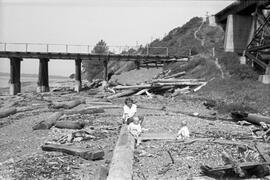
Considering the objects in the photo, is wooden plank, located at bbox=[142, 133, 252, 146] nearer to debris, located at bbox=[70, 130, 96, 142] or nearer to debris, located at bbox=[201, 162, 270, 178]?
debris, located at bbox=[70, 130, 96, 142]

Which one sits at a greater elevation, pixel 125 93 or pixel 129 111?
pixel 129 111

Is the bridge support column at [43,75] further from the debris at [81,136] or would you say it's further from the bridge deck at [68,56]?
the debris at [81,136]

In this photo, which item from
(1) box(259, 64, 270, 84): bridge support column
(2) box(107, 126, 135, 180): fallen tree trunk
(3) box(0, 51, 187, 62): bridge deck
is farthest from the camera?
(3) box(0, 51, 187, 62): bridge deck

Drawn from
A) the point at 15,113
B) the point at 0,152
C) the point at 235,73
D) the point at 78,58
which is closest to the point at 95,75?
the point at 78,58

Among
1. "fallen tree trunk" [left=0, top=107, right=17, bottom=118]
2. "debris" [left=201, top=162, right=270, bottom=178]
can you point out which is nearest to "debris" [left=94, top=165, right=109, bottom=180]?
"debris" [left=201, top=162, right=270, bottom=178]

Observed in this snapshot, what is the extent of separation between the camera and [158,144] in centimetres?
1007

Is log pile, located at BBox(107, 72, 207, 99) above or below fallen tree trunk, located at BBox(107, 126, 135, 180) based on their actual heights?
above

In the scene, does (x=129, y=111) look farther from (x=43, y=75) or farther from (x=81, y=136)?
(x=43, y=75)

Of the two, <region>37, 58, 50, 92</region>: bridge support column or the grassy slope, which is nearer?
the grassy slope

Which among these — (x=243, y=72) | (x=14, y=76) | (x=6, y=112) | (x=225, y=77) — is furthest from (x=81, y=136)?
(x=14, y=76)

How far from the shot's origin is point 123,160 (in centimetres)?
791

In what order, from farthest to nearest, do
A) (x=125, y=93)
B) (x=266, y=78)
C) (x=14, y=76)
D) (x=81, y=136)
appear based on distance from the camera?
(x=14, y=76), (x=125, y=93), (x=266, y=78), (x=81, y=136)

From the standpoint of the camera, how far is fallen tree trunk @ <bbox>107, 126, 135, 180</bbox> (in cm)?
697

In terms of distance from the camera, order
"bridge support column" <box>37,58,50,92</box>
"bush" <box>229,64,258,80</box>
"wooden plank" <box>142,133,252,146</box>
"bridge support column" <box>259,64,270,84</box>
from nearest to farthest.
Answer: "wooden plank" <box>142,133,252,146</box> < "bridge support column" <box>259,64,270,84</box> < "bush" <box>229,64,258,80</box> < "bridge support column" <box>37,58,50,92</box>
